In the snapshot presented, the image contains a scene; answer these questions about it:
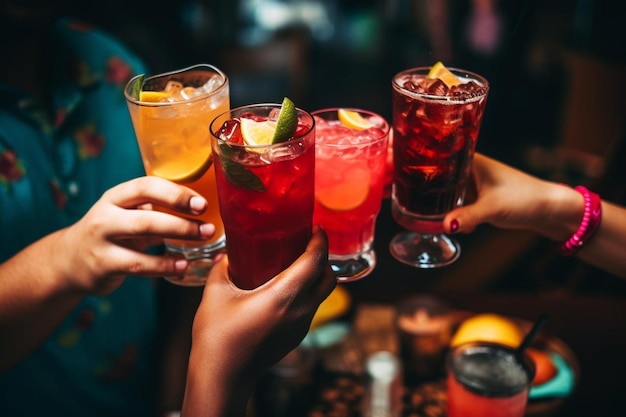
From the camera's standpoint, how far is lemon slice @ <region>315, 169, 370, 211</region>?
1295 millimetres

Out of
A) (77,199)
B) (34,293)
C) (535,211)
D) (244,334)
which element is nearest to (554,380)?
(535,211)

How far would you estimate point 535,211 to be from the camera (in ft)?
4.66

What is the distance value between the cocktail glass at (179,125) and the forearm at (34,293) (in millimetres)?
256

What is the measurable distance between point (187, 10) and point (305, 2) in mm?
3294

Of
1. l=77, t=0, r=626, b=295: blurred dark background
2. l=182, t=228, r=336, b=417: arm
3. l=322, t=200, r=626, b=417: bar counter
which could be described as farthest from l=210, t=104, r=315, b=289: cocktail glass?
l=322, t=200, r=626, b=417: bar counter

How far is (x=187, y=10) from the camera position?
5.39 m

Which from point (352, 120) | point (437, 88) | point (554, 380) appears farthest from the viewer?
point (554, 380)

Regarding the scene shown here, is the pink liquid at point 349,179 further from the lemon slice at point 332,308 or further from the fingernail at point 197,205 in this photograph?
the lemon slice at point 332,308

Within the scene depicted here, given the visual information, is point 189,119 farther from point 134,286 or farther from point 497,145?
point 497,145

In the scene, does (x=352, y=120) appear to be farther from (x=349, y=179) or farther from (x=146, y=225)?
(x=146, y=225)

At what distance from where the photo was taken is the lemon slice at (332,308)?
6.56ft

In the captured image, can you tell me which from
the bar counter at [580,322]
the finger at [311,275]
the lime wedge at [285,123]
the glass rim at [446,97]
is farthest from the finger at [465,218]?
the bar counter at [580,322]

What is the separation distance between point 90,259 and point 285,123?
525 mm

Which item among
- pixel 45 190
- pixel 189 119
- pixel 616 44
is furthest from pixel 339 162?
pixel 616 44
